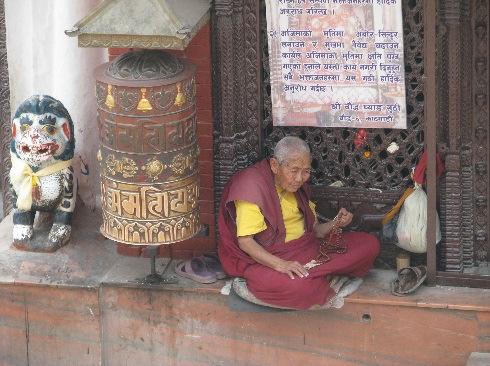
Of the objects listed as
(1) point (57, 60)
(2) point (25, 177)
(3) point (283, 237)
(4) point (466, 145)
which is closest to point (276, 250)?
(3) point (283, 237)

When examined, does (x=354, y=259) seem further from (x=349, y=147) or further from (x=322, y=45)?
(x=322, y=45)

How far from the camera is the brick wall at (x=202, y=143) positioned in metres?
8.88

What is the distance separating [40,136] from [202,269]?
133 centimetres

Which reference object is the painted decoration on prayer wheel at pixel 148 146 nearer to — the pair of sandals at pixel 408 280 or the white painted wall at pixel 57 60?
the white painted wall at pixel 57 60

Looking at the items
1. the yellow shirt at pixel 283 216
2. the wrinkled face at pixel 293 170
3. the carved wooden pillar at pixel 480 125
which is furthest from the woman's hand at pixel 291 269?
the carved wooden pillar at pixel 480 125

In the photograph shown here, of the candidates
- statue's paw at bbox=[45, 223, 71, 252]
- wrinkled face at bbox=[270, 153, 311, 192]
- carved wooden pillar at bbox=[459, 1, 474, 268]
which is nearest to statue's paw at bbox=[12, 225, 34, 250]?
statue's paw at bbox=[45, 223, 71, 252]

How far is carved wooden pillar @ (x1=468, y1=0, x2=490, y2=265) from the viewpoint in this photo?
8508mm

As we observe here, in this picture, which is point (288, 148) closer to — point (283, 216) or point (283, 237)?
point (283, 216)

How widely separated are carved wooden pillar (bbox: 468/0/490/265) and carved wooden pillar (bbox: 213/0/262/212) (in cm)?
131

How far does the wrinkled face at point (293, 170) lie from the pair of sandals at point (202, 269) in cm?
78

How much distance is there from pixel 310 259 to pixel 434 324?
83 centimetres

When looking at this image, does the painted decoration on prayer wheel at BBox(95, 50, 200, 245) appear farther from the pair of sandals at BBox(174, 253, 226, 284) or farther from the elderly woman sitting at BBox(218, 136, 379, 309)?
the pair of sandals at BBox(174, 253, 226, 284)

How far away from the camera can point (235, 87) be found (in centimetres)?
893

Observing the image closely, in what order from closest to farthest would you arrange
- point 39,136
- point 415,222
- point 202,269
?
point 415,222, point 202,269, point 39,136
